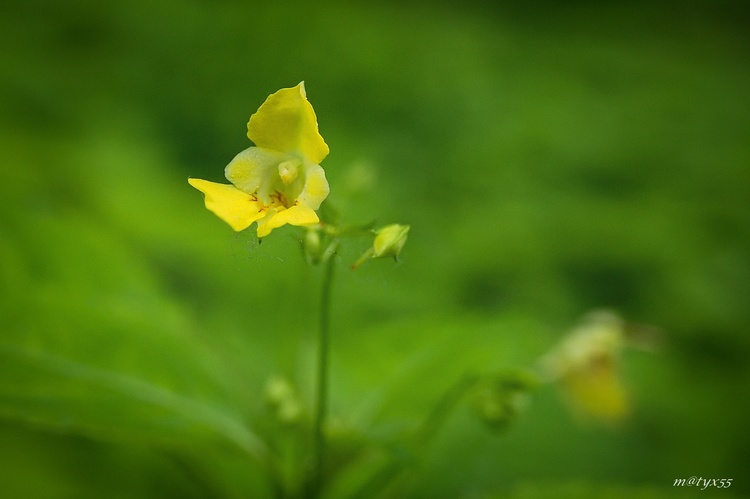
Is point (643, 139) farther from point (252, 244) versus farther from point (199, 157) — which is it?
point (252, 244)

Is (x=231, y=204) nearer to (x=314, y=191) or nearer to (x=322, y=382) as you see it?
(x=314, y=191)

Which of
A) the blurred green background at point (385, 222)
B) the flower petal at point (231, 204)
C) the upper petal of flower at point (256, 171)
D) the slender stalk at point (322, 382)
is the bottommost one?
the slender stalk at point (322, 382)

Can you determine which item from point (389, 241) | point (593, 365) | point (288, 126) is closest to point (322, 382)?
point (389, 241)

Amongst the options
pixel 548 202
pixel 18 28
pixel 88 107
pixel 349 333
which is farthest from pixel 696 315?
pixel 18 28

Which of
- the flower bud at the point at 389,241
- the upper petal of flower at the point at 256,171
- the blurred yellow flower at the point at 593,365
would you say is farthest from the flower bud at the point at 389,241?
the blurred yellow flower at the point at 593,365

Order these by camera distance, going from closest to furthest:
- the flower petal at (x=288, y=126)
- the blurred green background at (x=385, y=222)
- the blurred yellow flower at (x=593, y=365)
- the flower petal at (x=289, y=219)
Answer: the flower petal at (x=289, y=219) < the flower petal at (x=288, y=126) < the blurred green background at (x=385, y=222) < the blurred yellow flower at (x=593, y=365)

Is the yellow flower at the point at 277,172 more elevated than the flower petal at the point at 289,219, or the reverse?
the yellow flower at the point at 277,172

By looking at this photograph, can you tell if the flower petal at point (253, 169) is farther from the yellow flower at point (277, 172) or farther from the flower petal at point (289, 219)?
the flower petal at point (289, 219)
